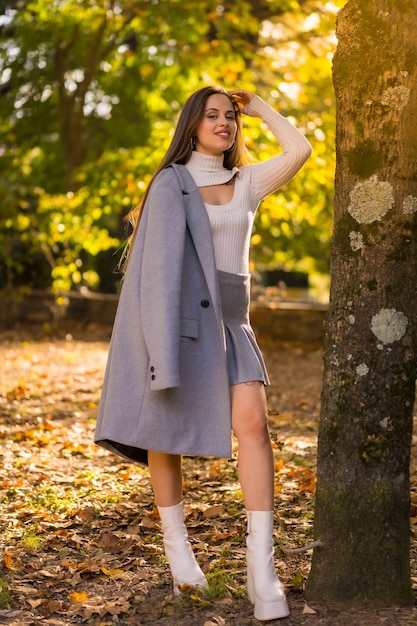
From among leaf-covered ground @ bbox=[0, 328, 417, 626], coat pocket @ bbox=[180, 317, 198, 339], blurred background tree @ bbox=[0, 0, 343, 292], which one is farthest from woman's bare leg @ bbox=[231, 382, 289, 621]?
blurred background tree @ bbox=[0, 0, 343, 292]

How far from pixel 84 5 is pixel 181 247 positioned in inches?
400

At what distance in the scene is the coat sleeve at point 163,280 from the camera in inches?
122

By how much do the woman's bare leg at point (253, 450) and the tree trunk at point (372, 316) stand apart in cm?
20

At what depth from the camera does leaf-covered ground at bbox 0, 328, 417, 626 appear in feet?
10.9

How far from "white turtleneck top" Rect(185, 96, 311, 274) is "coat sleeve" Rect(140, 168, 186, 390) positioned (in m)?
0.18

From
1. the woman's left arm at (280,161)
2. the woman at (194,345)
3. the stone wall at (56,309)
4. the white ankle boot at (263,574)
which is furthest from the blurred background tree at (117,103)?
the white ankle boot at (263,574)

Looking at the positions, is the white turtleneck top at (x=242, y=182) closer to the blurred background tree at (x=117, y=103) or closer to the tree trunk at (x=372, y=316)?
the tree trunk at (x=372, y=316)

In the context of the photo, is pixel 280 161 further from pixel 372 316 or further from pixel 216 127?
pixel 372 316

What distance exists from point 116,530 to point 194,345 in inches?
63.6

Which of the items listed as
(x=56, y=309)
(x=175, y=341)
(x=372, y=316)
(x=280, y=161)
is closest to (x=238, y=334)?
(x=175, y=341)

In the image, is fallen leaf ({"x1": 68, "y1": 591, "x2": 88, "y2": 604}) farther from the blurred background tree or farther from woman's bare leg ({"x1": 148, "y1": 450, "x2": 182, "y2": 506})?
A: the blurred background tree

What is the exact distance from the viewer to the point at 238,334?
3314mm

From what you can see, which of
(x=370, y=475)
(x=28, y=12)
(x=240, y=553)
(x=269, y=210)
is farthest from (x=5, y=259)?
(x=370, y=475)

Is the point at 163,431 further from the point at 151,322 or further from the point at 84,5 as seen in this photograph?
the point at 84,5
